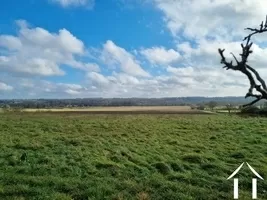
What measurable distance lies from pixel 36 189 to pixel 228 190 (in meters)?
6.59

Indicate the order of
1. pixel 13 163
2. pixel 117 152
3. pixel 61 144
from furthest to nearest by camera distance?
pixel 61 144
pixel 117 152
pixel 13 163

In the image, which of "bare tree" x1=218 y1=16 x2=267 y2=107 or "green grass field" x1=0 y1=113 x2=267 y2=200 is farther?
"green grass field" x1=0 y1=113 x2=267 y2=200

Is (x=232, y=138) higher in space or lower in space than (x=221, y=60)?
lower

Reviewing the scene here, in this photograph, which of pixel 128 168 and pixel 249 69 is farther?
pixel 128 168

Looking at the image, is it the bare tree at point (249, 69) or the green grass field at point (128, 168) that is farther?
the green grass field at point (128, 168)

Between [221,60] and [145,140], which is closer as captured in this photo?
[221,60]

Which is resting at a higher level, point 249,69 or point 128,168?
point 249,69

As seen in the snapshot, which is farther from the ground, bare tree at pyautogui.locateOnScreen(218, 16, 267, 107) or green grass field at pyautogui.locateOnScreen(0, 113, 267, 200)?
bare tree at pyautogui.locateOnScreen(218, 16, 267, 107)

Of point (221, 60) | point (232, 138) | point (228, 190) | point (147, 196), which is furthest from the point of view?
point (232, 138)

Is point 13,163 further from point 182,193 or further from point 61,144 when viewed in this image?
point 182,193

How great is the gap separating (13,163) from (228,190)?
9.69 meters

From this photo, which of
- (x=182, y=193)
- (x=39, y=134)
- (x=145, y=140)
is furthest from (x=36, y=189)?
(x=39, y=134)

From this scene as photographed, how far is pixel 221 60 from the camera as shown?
9.47 feet

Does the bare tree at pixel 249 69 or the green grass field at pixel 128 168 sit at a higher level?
the bare tree at pixel 249 69
